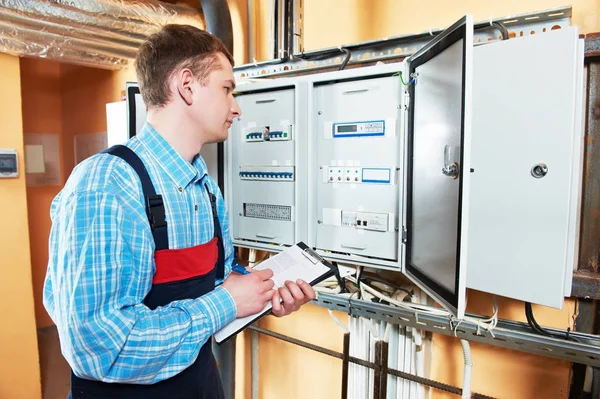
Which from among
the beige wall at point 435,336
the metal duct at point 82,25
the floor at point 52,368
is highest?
the metal duct at point 82,25

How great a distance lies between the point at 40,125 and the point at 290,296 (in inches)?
A: 132

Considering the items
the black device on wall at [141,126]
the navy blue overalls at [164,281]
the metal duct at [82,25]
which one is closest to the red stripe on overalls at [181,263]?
the navy blue overalls at [164,281]

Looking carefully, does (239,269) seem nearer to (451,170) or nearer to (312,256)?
(312,256)

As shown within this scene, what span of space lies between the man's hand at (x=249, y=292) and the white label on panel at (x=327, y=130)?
66 centimetres

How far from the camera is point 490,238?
1.15 meters

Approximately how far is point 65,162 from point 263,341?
2562mm

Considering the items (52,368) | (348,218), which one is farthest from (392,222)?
(52,368)

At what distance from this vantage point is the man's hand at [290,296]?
3.10 ft

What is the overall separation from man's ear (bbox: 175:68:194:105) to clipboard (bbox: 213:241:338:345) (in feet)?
1.69

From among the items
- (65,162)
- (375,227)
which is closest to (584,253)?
(375,227)

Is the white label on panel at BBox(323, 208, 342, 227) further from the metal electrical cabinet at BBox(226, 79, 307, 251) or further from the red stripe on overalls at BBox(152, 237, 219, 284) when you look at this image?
the red stripe on overalls at BBox(152, 237, 219, 284)

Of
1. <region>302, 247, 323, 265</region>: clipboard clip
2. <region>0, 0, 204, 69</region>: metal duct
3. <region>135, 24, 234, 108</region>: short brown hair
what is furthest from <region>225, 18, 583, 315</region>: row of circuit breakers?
<region>0, 0, 204, 69</region>: metal duct

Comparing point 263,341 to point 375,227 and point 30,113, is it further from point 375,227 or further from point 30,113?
point 30,113

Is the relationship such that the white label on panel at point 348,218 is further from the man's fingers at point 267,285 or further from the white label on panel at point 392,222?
the man's fingers at point 267,285
